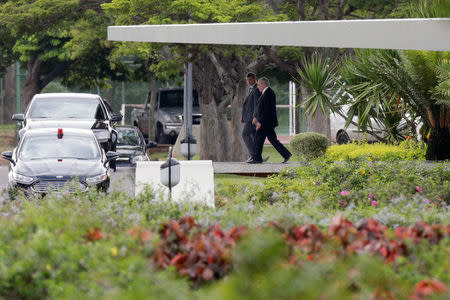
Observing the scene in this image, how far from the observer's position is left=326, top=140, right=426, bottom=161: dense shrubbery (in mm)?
17328

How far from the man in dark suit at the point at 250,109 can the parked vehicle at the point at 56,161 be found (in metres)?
3.30

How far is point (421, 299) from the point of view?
4199mm

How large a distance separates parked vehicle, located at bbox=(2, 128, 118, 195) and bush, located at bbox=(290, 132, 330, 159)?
467 cm

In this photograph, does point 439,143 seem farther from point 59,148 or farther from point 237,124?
point 237,124

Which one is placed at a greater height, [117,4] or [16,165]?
[117,4]

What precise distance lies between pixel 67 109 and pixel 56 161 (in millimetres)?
4130

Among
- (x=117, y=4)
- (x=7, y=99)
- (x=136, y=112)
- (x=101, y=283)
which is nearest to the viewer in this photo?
(x=101, y=283)

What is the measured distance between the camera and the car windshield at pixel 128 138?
68.9 feet

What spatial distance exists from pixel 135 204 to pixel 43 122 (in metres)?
9.28

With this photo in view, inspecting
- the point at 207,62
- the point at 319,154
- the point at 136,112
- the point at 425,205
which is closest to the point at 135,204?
the point at 425,205

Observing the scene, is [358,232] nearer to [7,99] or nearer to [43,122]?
[43,122]

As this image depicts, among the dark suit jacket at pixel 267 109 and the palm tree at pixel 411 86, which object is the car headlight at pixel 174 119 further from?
the dark suit jacket at pixel 267 109

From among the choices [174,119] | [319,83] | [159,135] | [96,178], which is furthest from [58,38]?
[96,178]

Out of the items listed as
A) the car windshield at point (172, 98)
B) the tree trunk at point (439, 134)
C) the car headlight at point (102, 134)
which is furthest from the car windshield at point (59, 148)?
the car windshield at point (172, 98)
